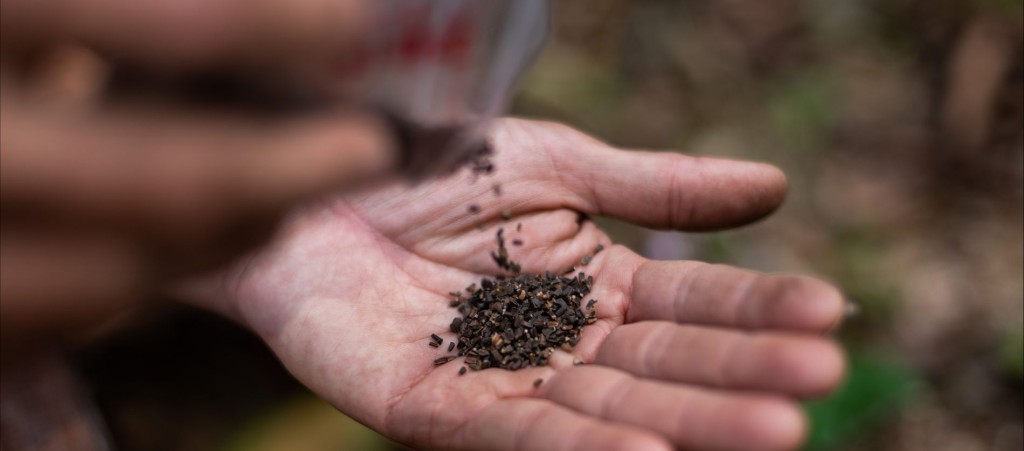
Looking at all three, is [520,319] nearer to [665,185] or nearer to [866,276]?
[665,185]

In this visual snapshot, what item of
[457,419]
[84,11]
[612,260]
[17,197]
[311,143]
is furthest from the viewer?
[612,260]

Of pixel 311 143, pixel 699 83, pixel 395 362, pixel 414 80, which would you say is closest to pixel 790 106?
pixel 699 83

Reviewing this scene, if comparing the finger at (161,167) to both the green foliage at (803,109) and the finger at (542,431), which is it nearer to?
the finger at (542,431)

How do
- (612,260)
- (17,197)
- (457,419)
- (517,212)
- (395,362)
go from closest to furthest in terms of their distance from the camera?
(17,197) → (457,419) → (395,362) → (612,260) → (517,212)

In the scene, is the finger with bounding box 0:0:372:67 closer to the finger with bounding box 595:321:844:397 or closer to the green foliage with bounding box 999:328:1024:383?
the finger with bounding box 595:321:844:397

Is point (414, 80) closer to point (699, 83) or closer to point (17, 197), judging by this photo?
point (17, 197)

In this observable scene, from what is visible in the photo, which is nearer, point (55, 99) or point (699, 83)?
point (55, 99)

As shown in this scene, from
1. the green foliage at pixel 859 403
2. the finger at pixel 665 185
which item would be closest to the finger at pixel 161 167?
the finger at pixel 665 185
